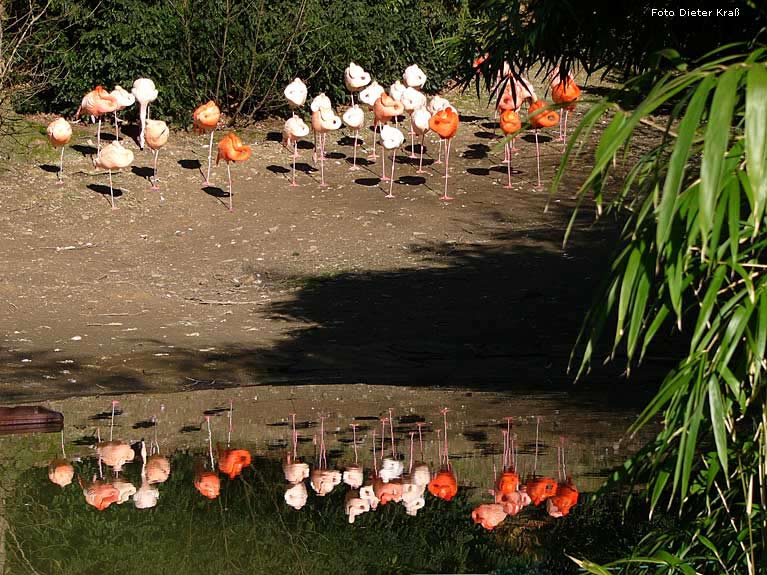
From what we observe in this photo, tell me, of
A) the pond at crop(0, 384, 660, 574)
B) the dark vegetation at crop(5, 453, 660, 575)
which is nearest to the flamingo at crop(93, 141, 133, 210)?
the pond at crop(0, 384, 660, 574)

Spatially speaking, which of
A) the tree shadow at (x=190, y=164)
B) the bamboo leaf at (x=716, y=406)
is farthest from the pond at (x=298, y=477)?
the tree shadow at (x=190, y=164)

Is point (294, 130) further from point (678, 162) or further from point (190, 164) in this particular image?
point (678, 162)

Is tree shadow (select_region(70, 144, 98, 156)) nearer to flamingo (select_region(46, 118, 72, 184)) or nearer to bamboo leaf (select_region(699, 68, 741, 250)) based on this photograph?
flamingo (select_region(46, 118, 72, 184))

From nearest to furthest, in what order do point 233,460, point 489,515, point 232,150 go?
point 489,515, point 233,460, point 232,150

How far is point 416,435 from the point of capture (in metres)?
6.20

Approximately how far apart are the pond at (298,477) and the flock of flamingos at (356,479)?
1 centimetres

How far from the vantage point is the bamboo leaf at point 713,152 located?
234cm

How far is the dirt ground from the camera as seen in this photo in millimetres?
7770

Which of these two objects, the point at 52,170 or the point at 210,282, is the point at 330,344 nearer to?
the point at 210,282

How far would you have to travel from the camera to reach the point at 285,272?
10.1 metres

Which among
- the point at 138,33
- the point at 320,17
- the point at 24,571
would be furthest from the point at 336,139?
the point at 24,571

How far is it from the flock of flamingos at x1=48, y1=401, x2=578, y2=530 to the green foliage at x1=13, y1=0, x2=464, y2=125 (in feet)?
25.0

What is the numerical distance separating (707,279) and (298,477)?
9.83 ft

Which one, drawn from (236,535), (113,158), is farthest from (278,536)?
(113,158)
